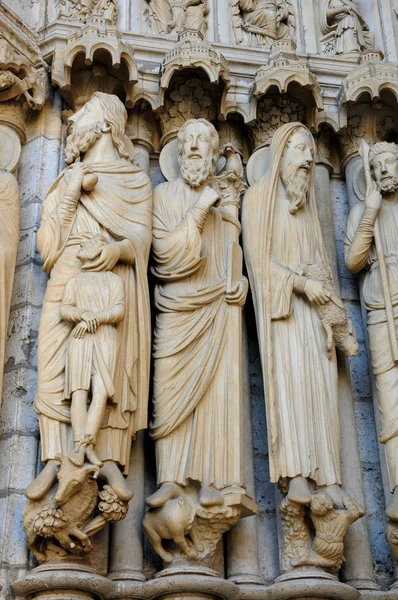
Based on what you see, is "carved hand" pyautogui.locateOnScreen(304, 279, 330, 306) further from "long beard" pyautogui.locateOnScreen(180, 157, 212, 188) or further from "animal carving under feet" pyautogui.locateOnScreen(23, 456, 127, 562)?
"animal carving under feet" pyautogui.locateOnScreen(23, 456, 127, 562)

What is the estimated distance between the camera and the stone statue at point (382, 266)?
5.64 m

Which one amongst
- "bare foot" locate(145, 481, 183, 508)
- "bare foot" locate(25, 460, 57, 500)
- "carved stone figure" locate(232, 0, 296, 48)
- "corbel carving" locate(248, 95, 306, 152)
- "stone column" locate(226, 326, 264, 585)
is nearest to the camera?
"bare foot" locate(25, 460, 57, 500)

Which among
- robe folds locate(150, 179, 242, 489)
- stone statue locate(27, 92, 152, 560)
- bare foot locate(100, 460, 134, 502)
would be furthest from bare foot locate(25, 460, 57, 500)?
robe folds locate(150, 179, 242, 489)

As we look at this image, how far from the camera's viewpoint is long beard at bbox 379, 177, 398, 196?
6203mm

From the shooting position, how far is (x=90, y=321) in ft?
16.7

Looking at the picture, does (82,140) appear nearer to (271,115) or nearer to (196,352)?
(271,115)

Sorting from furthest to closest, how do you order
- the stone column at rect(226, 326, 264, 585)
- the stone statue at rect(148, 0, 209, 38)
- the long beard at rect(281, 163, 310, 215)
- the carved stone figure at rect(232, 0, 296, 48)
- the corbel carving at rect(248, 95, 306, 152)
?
the carved stone figure at rect(232, 0, 296, 48) → the stone statue at rect(148, 0, 209, 38) → the corbel carving at rect(248, 95, 306, 152) → the long beard at rect(281, 163, 310, 215) → the stone column at rect(226, 326, 264, 585)

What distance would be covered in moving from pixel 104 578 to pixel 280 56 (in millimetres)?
3661

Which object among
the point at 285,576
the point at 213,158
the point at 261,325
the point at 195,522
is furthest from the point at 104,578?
the point at 213,158

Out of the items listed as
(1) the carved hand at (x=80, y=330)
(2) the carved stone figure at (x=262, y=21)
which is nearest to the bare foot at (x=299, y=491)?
(1) the carved hand at (x=80, y=330)

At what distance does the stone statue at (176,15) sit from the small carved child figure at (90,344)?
2254mm

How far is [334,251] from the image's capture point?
6.39 m

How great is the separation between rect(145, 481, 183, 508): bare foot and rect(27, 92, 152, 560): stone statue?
210mm

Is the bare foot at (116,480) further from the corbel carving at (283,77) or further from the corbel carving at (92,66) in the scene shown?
the corbel carving at (283,77)
